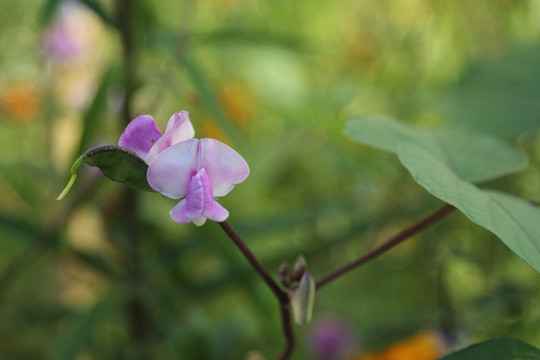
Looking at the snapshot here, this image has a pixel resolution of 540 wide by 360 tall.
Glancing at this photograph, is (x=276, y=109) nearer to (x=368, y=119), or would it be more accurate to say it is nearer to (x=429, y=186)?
(x=368, y=119)

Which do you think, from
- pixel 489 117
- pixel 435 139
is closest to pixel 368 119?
pixel 435 139

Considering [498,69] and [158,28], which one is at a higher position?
[158,28]

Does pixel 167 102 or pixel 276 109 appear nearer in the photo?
pixel 276 109

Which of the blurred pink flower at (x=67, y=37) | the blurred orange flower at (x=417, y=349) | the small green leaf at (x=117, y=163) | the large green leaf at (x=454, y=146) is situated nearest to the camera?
the small green leaf at (x=117, y=163)

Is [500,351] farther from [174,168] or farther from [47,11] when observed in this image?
[47,11]

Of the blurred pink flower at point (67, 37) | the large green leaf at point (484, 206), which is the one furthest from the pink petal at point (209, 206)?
the blurred pink flower at point (67, 37)

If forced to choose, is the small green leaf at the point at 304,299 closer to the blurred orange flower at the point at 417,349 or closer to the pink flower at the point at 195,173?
the pink flower at the point at 195,173
